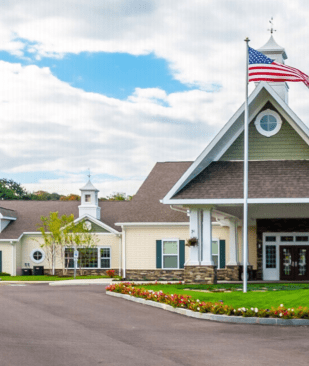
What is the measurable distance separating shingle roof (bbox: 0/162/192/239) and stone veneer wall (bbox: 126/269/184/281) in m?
2.97

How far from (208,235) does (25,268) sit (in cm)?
2121

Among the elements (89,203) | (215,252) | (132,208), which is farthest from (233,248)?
(89,203)

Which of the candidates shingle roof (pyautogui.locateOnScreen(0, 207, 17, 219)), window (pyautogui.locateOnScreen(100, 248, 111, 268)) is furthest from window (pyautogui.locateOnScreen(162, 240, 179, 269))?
shingle roof (pyautogui.locateOnScreen(0, 207, 17, 219))

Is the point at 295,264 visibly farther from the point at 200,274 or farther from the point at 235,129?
the point at 235,129

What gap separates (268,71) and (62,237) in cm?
2422

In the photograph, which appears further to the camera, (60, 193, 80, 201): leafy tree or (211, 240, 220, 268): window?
(60, 193, 80, 201): leafy tree

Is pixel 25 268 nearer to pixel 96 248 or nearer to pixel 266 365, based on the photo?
pixel 96 248

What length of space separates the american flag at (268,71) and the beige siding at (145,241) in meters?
17.1

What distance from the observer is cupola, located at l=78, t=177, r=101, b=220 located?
146 ft

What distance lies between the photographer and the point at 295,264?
33.3 meters

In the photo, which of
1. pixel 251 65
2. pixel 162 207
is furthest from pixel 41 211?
pixel 251 65

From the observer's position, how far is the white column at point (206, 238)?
25.7 metres

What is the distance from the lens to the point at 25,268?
43.6m

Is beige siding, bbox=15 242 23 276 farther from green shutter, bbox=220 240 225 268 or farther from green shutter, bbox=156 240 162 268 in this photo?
green shutter, bbox=220 240 225 268
